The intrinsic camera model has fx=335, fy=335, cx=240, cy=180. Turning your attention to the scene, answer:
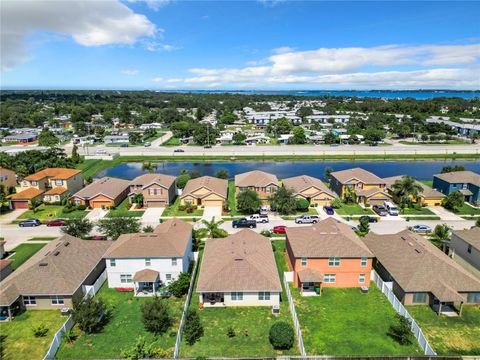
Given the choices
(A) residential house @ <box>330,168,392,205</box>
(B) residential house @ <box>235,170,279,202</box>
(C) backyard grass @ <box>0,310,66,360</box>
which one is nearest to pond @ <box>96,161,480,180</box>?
(A) residential house @ <box>330,168,392,205</box>

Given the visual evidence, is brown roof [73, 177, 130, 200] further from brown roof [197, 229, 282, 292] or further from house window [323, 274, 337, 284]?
house window [323, 274, 337, 284]

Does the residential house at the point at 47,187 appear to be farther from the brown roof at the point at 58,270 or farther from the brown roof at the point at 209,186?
the brown roof at the point at 58,270

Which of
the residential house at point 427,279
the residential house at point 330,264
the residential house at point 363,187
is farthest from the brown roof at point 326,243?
the residential house at point 363,187

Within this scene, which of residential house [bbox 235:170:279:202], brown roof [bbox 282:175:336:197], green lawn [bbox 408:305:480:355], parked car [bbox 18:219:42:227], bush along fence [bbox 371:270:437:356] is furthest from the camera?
residential house [bbox 235:170:279:202]

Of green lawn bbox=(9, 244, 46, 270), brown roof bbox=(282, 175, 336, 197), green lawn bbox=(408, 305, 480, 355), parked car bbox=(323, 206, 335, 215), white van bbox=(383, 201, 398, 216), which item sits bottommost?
green lawn bbox=(9, 244, 46, 270)

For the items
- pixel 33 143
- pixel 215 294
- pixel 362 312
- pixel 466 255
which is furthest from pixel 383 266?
pixel 33 143

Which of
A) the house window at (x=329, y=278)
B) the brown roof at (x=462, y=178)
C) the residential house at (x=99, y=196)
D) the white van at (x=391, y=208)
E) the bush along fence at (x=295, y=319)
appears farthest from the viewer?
the brown roof at (x=462, y=178)
